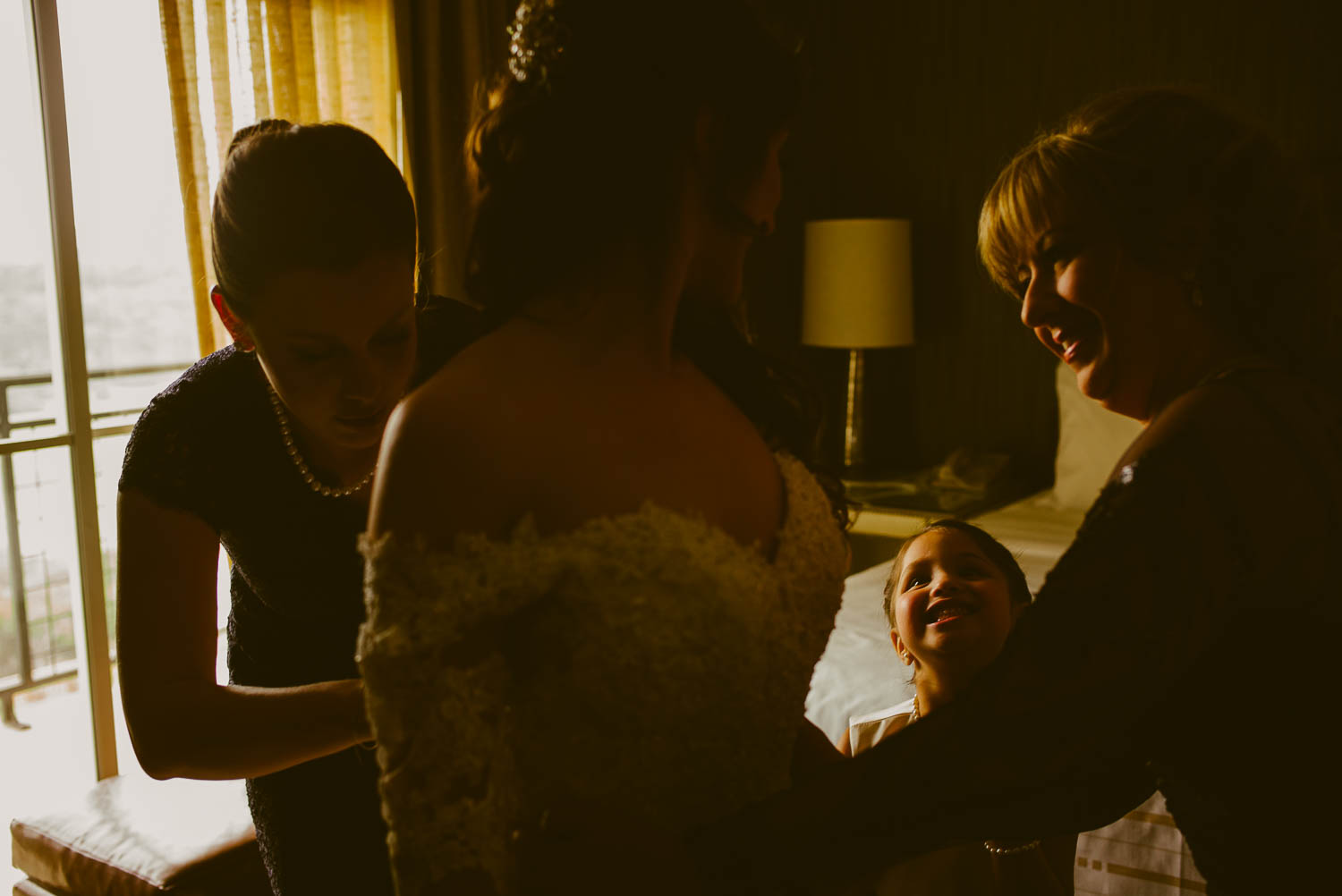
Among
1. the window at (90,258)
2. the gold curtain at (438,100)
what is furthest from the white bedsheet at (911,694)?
the window at (90,258)

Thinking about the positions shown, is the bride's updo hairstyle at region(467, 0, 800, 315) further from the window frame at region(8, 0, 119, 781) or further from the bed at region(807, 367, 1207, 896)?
the window frame at region(8, 0, 119, 781)

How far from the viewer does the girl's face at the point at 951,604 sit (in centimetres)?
169

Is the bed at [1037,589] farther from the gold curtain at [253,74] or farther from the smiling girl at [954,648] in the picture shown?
the gold curtain at [253,74]

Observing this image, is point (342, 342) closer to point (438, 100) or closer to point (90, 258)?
point (90, 258)

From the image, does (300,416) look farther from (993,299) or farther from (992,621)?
(993,299)

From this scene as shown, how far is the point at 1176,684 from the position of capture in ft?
3.03

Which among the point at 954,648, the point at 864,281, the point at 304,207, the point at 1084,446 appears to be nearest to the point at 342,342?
the point at 304,207

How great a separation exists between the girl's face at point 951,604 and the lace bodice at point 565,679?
2.82ft

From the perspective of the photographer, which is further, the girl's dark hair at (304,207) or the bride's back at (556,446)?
the girl's dark hair at (304,207)

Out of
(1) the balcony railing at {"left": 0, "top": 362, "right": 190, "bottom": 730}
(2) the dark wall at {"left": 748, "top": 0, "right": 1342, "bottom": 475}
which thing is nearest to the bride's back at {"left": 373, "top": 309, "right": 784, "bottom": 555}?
(2) the dark wall at {"left": 748, "top": 0, "right": 1342, "bottom": 475}

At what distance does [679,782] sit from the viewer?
0.85 m

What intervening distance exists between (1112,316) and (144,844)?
2.00 m

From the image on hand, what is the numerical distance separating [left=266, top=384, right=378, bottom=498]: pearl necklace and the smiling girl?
754 mm

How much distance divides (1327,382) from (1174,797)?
431 millimetres
